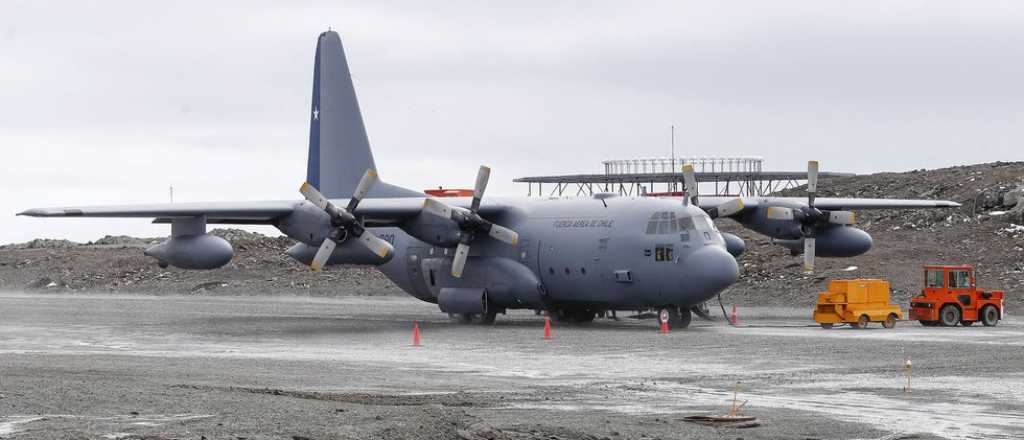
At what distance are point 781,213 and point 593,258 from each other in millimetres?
6583

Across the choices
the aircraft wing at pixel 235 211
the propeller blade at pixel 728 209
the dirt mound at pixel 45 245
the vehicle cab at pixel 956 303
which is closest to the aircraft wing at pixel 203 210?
the aircraft wing at pixel 235 211

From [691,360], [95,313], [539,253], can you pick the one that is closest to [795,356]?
[691,360]

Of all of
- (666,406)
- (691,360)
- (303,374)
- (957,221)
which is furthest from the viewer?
(957,221)

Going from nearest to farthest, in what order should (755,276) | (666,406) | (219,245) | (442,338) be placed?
(666,406) < (442,338) < (219,245) < (755,276)

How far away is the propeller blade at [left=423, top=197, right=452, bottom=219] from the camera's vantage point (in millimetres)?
35531

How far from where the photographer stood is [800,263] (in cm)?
5441

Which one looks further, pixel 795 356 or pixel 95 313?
pixel 95 313

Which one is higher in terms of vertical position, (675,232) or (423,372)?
(675,232)

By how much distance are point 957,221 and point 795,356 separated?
3562cm

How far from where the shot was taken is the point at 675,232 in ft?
109

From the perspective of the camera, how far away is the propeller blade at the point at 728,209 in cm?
3731

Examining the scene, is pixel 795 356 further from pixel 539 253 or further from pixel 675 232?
pixel 539 253

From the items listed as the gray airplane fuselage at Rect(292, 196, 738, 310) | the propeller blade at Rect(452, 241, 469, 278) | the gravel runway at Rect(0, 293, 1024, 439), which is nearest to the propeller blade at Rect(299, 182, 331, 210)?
the gray airplane fuselage at Rect(292, 196, 738, 310)

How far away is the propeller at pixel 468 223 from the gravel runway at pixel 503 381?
6.96 ft
